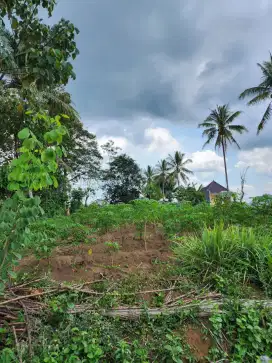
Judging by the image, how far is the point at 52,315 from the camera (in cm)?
194

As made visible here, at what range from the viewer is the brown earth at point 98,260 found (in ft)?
8.63

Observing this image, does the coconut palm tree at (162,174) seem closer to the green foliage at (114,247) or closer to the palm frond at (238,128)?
the palm frond at (238,128)

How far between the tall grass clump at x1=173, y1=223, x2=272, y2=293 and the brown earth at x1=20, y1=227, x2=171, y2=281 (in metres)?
0.39

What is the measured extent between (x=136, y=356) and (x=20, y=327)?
80cm

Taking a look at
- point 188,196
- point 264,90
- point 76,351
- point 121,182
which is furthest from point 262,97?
point 76,351

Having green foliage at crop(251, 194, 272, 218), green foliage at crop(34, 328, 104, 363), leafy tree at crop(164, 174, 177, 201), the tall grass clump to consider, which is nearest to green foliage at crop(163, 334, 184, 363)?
green foliage at crop(34, 328, 104, 363)

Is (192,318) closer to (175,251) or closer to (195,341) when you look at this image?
(195,341)

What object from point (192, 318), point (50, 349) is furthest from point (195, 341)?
point (50, 349)

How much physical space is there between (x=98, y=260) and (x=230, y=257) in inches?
53.7

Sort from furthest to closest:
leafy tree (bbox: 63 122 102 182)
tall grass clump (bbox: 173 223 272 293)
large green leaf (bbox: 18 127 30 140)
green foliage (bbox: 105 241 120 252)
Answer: leafy tree (bbox: 63 122 102 182)
green foliage (bbox: 105 241 120 252)
tall grass clump (bbox: 173 223 272 293)
large green leaf (bbox: 18 127 30 140)

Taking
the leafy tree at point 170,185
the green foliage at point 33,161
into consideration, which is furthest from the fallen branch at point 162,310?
the leafy tree at point 170,185

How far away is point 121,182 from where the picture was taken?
24.5m

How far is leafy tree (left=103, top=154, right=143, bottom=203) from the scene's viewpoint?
24266 mm

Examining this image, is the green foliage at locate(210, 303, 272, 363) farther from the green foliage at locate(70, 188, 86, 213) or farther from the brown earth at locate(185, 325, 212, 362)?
the green foliage at locate(70, 188, 86, 213)
